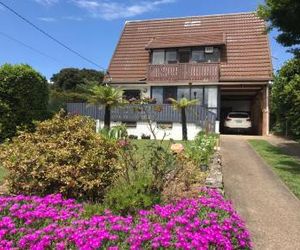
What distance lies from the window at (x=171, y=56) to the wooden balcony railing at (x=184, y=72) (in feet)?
3.59

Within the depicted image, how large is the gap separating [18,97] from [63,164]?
31.5ft

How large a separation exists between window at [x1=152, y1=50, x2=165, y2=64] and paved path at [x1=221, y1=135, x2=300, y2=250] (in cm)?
1682

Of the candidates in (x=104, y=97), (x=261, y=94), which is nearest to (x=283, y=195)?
(x=104, y=97)

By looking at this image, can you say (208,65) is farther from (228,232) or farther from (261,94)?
(228,232)

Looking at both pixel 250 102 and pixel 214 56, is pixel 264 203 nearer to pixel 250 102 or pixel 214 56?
pixel 214 56

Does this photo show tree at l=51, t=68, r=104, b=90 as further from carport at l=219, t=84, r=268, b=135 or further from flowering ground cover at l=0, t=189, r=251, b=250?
flowering ground cover at l=0, t=189, r=251, b=250

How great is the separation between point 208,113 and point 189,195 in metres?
18.0

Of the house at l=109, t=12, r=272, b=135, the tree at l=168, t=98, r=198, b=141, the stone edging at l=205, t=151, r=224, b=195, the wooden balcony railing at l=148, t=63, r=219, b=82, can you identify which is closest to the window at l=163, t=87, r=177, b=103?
the house at l=109, t=12, r=272, b=135

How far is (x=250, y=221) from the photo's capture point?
7363mm

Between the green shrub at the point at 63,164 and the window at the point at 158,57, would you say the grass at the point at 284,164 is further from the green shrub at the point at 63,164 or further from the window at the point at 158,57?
the window at the point at 158,57

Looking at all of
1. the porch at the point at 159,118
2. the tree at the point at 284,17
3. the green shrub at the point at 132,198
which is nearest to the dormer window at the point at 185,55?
the porch at the point at 159,118

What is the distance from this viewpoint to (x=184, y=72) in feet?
92.2

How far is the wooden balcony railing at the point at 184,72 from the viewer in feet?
90.4

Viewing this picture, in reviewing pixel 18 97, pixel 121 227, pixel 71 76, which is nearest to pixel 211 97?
pixel 18 97
